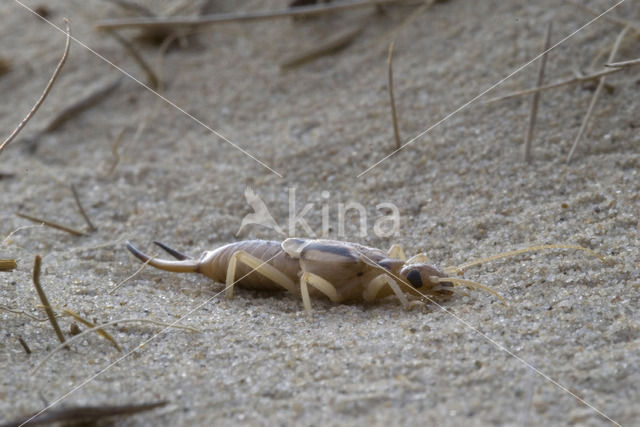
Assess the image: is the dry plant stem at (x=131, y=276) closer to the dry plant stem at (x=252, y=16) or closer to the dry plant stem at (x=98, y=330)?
the dry plant stem at (x=98, y=330)

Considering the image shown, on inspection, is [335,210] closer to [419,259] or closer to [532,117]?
[419,259]

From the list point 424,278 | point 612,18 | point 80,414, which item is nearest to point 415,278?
point 424,278

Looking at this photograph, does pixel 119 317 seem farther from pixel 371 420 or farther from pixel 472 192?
pixel 472 192

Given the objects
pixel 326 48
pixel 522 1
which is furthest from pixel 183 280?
pixel 522 1

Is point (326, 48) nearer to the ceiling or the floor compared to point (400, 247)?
nearer to the ceiling

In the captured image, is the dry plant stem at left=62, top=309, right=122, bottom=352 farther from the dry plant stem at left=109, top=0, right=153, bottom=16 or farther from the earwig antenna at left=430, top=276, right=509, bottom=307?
the dry plant stem at left=109, top=0, right=153, bottom=16

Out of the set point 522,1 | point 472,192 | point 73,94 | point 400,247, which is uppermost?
point 522,1

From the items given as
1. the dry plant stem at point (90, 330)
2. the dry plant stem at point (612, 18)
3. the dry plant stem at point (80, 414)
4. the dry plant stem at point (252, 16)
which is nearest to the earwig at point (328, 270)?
the dry plant stem at point (90, 330)

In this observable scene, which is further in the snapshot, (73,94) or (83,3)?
(83,3)
